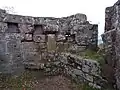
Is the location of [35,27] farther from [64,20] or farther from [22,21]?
[64,20]

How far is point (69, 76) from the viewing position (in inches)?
220

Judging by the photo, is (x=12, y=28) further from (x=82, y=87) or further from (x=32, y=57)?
(x=82, y=87)

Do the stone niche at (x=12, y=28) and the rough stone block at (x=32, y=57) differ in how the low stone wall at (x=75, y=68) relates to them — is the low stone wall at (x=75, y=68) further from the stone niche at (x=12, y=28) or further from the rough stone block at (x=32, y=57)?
the stone niche at (x=12, y=28)

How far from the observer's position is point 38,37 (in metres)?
6.27

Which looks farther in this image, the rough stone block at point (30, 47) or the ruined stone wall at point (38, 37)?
the rough stone block at point (30, 47)

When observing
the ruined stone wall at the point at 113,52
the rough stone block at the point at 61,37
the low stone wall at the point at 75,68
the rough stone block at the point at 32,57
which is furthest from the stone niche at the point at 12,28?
the ruined stone wall at the point at 113,52

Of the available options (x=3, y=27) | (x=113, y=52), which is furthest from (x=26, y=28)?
(x=113, y=52)

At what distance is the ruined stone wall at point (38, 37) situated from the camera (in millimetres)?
5664

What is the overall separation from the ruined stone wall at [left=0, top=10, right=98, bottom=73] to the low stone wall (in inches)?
11.5

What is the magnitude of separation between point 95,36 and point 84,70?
167cm

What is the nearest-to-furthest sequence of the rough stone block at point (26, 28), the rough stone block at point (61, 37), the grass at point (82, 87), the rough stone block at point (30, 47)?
the grass at point (82, 87) → the rough stone block at point (26, 28) → the rough stone block at point (30, 47) → the rough stone block at point (61, 37)

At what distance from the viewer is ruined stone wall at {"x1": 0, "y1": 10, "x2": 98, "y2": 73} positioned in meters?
5.66

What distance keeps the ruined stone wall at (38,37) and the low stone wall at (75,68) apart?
29 cm

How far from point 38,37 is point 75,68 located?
74.0 inches
